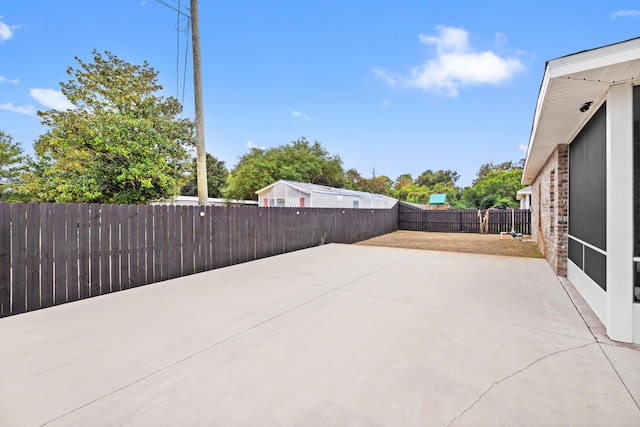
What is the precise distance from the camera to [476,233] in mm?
14891

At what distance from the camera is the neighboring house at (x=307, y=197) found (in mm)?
16688

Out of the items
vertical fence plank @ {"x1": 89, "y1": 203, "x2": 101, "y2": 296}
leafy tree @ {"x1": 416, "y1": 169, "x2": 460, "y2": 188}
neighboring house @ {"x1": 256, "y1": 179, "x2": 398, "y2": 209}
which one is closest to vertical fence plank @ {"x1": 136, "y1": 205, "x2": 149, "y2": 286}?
vertical fence plank @ {"x1": 89, "y1": 203, "x2": 101, "y2": 296}

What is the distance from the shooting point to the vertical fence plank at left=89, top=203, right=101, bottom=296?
161 inches

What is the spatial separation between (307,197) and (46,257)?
13498mm

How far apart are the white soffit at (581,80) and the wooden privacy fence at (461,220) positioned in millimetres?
11723

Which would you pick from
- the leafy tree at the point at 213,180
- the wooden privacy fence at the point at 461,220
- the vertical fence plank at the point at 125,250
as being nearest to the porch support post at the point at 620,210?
the vertical fence plank at the point at 125,250

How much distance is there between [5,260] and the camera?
333 cm

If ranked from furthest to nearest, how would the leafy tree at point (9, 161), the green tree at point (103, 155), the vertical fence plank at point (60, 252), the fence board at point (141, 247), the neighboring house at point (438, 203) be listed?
the neighboring house at point (438, 203)
the leafy tree at point (9, 161)
the green tree at point (103, 155)
the fence board at point (141, 247)
the vertical fence plank at point (60, 252)

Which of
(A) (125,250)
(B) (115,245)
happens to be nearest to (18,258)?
(B) (115,245)

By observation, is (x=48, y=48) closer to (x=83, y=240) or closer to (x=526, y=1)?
(x=83, y=240)

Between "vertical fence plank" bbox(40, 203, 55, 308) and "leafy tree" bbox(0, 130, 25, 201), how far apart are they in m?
22.1

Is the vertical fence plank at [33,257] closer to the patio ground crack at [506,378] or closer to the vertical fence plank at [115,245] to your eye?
the vertical fence plank at [115,245]

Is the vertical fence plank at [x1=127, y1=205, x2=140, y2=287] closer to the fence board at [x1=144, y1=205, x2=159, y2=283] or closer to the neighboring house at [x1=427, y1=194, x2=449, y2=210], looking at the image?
the fence board at [x1=144, y1=205, x2=159, y2=283]

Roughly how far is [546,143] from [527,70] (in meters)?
12.1
